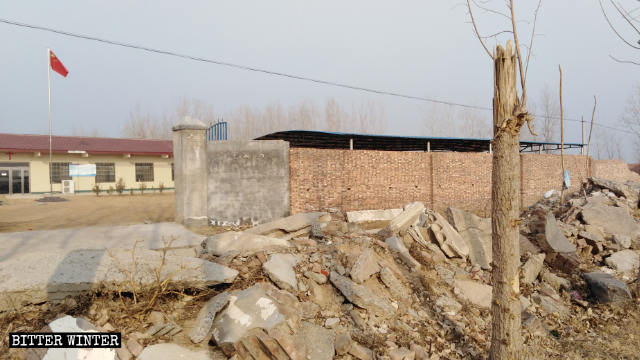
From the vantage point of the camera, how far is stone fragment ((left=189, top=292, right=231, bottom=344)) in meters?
3.43

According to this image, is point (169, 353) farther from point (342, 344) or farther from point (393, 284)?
point (393, 284)

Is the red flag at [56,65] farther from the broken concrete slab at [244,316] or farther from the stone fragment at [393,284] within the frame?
the stone fragment at [393,284]

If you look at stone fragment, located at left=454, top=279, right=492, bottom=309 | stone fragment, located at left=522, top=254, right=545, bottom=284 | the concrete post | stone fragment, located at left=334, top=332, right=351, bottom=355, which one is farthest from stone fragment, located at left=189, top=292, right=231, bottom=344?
stone fragment, located at left=522, top=254, right=545, bottom=284

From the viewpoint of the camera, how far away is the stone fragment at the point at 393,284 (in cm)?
471

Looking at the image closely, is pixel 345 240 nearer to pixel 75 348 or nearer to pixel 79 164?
pixel 75 348

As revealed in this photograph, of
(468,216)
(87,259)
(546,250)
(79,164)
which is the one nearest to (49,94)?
(79,164)

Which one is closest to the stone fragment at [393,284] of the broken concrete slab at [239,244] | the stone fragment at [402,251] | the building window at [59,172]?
the stone fragment at [402,251]

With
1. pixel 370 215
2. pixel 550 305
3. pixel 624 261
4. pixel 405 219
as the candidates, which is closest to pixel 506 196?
pixel 550 305

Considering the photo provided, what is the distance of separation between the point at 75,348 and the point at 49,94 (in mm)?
20617

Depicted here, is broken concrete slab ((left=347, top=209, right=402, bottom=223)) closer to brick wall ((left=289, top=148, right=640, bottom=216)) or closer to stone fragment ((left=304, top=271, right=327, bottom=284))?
brick wall ((left=289, top=148, right=640, bottom=216))

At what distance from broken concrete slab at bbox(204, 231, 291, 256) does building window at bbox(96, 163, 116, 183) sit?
17506 mm

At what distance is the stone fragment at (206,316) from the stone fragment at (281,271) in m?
0.65

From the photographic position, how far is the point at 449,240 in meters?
6.30

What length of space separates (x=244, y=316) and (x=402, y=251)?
3263mm
